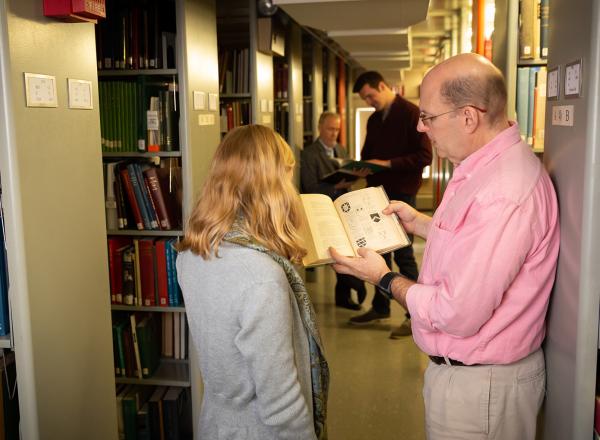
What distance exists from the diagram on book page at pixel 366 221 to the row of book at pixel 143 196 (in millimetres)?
1178

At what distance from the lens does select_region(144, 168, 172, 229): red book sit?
306 centimetres

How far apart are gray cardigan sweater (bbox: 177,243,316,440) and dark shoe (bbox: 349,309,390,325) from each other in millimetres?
3162

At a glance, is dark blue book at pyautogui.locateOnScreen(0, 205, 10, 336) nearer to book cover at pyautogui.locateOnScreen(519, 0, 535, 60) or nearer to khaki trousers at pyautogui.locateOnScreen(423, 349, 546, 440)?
khaki trousers at pyautogui.locateOnScreen(423, 349, 546, 440)

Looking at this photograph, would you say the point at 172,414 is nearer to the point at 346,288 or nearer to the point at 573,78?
the point at 346,288

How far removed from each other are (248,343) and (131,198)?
5.80 feet

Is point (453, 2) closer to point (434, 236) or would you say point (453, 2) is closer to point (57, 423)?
point (434, 236)

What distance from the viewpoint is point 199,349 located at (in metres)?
1.66

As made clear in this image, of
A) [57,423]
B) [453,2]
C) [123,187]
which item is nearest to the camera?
[57,423]

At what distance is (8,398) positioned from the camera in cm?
191

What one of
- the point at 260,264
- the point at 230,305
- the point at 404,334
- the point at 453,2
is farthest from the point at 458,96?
the point at 453,2

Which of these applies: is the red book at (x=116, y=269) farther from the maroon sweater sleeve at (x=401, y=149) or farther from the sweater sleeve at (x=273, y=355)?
the maroon sweater sleeve at (x=401, y=149)

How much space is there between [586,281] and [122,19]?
8.14ft

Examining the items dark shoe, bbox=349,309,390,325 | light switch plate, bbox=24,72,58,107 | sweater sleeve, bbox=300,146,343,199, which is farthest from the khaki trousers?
sweater sleeve, bbox=300,146,343,199

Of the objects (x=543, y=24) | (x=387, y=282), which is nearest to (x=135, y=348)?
(x=387, y=282)
